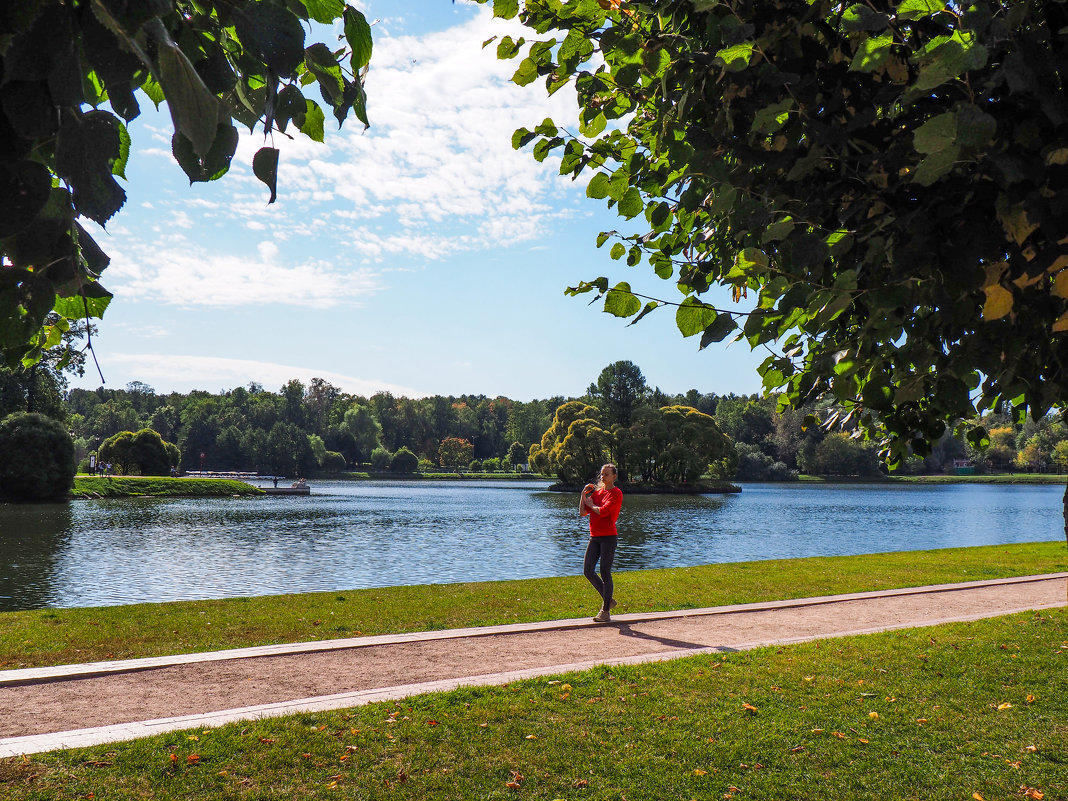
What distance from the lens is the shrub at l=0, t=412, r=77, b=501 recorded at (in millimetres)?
43906

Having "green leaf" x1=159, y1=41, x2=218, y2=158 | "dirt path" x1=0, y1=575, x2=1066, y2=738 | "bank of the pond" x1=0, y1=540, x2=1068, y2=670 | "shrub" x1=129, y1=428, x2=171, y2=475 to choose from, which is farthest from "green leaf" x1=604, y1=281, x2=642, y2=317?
"shrub" x1=129, y1=428, x2=171, y2=475

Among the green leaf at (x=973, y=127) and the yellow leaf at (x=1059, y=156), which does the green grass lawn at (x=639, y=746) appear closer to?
the yellow leaf at (x=1059, y=156)

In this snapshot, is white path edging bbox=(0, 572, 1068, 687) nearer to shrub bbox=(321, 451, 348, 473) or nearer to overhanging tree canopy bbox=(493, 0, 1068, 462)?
overhanging tree canopy bbox=(493, 0, 1068, 462)

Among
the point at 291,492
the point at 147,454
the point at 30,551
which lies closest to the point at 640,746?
the point at 30,551

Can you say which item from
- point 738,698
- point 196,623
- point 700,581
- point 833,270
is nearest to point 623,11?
point 833,270

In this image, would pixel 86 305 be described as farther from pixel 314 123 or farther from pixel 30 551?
pixel 30 551

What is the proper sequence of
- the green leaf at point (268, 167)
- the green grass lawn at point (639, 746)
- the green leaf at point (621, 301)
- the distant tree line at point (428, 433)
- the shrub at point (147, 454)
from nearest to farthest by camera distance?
1. the green leaf at point (268, 167)
2. the green leaf at point (621, 301)
3. the green grass lawn at point (639, 746)
4. the shrub at point (147, 454)
5. the distant tree line at point (428, 433)

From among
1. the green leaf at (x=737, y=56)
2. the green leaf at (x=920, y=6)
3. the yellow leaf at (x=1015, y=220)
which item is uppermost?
the green leaf at (x=737, y=56)

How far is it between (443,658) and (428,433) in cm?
13638

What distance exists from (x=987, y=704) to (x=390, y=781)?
498cm

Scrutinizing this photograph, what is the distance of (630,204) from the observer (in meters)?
3.21

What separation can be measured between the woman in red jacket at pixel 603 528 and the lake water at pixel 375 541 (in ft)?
29.7

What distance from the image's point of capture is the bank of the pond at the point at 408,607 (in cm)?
853

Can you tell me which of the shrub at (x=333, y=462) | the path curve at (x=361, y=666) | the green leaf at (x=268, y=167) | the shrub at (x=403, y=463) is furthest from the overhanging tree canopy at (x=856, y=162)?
the shrub at (x=333, y=462)
